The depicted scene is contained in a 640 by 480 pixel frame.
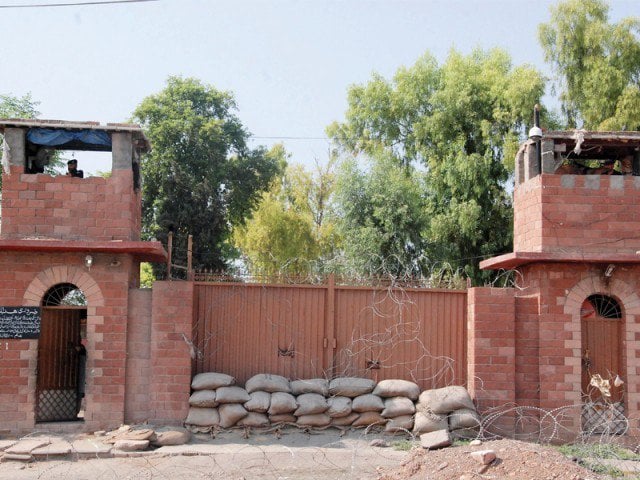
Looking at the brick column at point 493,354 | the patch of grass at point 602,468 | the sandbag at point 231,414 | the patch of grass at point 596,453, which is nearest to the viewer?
the patch of grass at point 602,468

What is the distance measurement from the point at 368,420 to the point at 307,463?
150cm

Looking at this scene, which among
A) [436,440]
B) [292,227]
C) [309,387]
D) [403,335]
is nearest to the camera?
[436,440]

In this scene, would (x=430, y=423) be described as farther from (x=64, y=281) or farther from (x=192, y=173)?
(x=192, y=173)

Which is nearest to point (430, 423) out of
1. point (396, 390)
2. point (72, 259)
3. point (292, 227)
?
point (396, 390)

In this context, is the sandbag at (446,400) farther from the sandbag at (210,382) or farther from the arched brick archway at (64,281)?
the arched brick archway at (64,281)

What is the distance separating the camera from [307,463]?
9.78m

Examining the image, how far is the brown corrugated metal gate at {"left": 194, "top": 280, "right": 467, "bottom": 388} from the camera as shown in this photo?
11.7 m

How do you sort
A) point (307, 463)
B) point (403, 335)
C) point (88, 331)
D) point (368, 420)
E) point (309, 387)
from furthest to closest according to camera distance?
point (403, 335)
point (88, 331)
point (309, 387)
point (368, 420)
point (307, 463)

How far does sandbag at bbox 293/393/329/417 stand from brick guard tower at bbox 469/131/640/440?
2.36 m

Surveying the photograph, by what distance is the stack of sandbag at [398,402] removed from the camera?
10930 mm

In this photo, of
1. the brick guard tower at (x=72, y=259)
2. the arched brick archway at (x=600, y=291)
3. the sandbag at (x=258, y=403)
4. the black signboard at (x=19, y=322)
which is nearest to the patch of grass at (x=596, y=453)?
the arched brick archway at (x=600, y=291)

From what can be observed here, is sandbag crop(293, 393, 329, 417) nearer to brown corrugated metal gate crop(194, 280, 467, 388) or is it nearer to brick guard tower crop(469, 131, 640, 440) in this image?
brown corrugated metal gate crop(194, 280, 467, 388)

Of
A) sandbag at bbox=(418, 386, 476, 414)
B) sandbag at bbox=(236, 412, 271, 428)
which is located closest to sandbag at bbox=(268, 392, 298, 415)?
sandbag at bbox=(236, 412, 271, 428)

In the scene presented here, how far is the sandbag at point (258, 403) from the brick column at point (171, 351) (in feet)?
3.21
